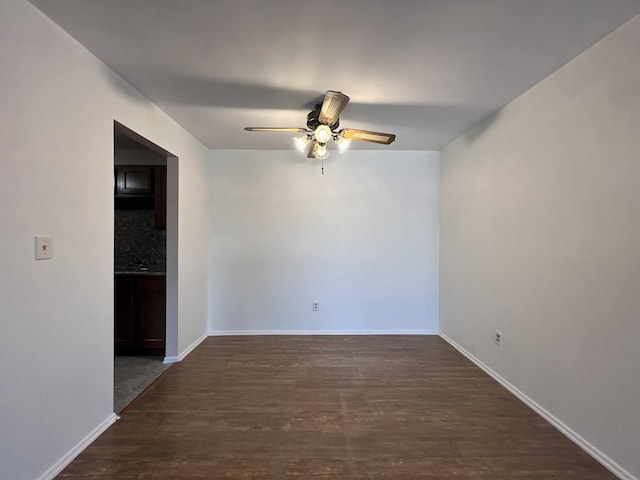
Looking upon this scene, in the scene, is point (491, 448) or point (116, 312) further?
point (116, 312)

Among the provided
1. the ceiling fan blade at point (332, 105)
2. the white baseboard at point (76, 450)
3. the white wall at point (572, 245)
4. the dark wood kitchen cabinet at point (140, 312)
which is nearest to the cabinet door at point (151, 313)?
the dark wood kitchen cabinet at point (140, 312)

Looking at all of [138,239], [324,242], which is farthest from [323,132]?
[138,239]

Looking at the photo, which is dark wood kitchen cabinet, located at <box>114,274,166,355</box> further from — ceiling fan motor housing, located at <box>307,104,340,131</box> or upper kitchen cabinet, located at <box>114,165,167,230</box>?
ceiling fan motor housing, located at <box>307,104,340,131</box>

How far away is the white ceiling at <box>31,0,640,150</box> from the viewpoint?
4.91 feet

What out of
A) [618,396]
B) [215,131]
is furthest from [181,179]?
[618,396]

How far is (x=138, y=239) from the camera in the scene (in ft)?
12.3

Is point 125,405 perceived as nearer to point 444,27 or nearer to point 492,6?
point 444,27

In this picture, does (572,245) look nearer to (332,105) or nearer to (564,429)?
(564,429)

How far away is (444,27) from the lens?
1611 mm

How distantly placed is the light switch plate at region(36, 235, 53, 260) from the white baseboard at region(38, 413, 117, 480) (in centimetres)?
112

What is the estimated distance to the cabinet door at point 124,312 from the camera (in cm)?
315

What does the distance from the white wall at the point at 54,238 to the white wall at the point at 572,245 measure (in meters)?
3.04

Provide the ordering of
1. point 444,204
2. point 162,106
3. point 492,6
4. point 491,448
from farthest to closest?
point 444,204 < point 162,106 < point 491,448 < point 492,6

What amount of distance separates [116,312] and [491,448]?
350 centimetres
